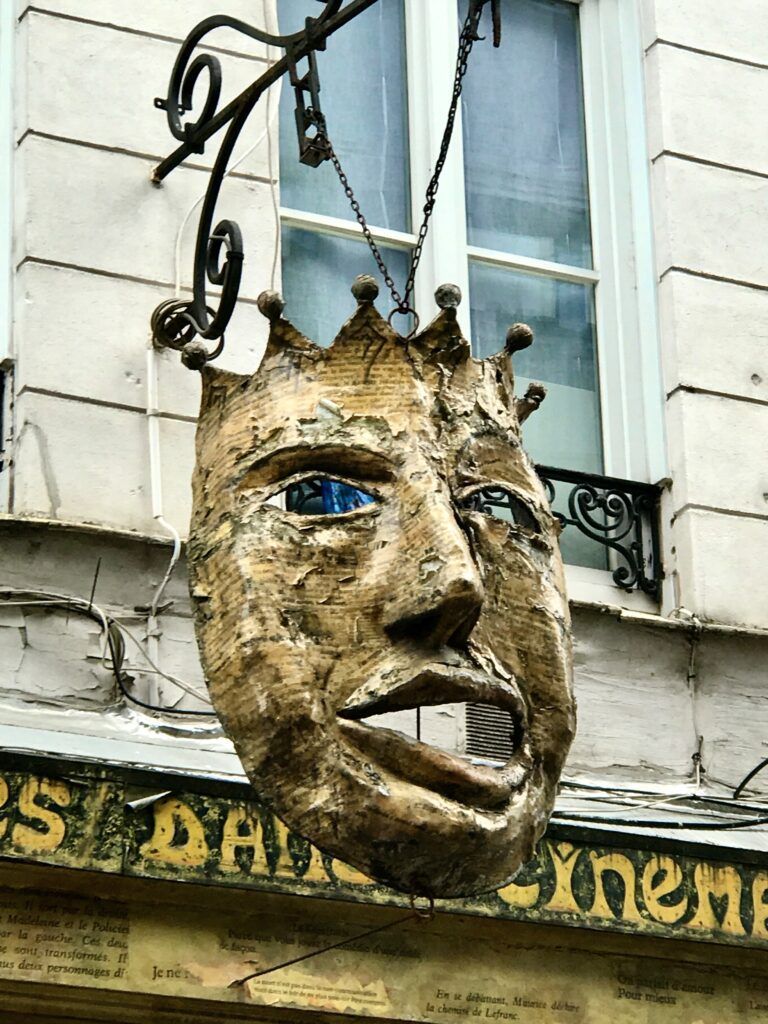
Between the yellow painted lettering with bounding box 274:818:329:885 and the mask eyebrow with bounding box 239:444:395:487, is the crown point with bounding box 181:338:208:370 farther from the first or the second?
the yellow painted lettering with bounding box 274:818:329:885

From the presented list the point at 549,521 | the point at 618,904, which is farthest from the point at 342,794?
the point at 618,904

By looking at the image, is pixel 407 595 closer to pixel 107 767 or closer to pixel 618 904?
pixel 107 767

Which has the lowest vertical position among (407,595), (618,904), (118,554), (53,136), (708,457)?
(618,904)

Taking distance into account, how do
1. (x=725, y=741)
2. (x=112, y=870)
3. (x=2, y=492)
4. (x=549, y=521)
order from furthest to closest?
(x=725, y=741), (x=2, y=492), (x=112, y=870), (x=549, y=521)

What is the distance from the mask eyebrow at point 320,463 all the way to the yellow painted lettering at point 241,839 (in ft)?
5.45

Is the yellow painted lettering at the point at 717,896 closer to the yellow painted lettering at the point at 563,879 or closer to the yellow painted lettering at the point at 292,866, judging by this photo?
the yellow painted lettering at the point at 563,879

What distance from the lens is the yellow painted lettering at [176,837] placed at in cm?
605

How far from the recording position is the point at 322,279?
7812 mm

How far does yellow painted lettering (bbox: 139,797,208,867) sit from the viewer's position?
6047mm

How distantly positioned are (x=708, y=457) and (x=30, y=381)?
2525 mm

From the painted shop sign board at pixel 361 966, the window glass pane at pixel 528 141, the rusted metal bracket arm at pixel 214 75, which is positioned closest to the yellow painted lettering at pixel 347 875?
the painted shop sign board at pixel 361 966

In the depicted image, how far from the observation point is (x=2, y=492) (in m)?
6.89

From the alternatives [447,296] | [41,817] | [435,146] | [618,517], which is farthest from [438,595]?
[435,146]

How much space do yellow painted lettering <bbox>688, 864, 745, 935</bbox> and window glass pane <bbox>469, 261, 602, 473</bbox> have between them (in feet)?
5.94
